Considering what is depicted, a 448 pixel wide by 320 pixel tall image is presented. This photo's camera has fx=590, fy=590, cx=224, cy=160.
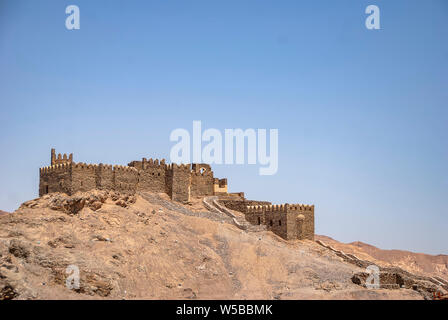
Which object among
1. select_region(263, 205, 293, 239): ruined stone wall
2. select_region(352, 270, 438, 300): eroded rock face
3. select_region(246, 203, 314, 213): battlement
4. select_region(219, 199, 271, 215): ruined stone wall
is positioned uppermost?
select_region(219, 199, 271, 215): ruined stone wall

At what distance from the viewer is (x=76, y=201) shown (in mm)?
48219

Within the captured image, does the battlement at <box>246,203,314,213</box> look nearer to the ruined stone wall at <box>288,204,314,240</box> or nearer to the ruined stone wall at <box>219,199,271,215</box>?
the ruined stone wall at <box>288,204,314,240</box>

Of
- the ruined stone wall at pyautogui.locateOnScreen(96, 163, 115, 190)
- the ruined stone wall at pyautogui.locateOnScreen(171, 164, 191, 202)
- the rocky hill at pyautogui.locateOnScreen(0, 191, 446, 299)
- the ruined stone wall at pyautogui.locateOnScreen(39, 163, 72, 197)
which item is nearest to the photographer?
the rocky hill at pyautogui.locateOnScreen(0, 191, 446, 299)

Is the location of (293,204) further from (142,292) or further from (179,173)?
(142,292)

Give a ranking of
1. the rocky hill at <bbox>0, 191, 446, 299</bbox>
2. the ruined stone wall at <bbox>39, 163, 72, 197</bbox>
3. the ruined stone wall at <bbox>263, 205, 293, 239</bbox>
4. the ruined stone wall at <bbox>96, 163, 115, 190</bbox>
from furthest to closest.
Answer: the ruined stone wall at <bbox>263, 205, 293, 239</bbox>, the ruined stone wall at <bbox>96, 163, 115, 190</bbox>, the ruined stone wall at <bbox>39, 163, 72, 197</bbox>, the rocky hill at <bbox>0, 191, 446, 299</bbox>

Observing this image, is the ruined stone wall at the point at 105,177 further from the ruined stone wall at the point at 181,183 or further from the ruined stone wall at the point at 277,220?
the ruined stone wall at the point at 277,220

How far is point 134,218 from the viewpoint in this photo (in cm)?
4981

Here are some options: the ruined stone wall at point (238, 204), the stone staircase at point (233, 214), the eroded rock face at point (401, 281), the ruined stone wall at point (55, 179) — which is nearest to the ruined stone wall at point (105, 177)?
the ruined stone wall at point (55, 179)

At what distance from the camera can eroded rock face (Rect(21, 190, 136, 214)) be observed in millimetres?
47688

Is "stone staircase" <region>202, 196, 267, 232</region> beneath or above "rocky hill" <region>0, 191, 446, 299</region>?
above

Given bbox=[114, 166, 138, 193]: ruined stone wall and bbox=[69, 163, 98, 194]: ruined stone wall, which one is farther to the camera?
bbox=[114, 166, 138, 193]: ruined stone wall

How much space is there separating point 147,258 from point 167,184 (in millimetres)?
14593

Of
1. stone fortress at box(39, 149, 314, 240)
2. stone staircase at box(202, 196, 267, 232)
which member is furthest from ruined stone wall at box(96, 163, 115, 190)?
stone staircase at box(202, 196, 267, 232)
